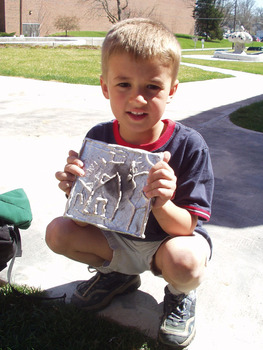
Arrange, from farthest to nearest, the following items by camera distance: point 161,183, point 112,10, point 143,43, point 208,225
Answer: point 112,10 < point 208,225 < point 143,43 < point 161,183

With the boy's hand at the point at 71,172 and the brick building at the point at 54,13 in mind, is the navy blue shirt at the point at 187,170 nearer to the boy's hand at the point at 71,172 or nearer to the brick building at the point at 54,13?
the boy's hand at the point at 71,172

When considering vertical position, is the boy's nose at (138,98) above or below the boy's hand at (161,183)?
above

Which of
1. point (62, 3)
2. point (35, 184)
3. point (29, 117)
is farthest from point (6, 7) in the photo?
point (35, 184)

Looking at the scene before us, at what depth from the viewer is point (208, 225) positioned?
9.06 feet

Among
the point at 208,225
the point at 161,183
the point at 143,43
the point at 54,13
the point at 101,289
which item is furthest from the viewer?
the point at 54,13

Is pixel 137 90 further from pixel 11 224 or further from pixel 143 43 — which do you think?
pixel 11 224

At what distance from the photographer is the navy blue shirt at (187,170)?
1.74 metres

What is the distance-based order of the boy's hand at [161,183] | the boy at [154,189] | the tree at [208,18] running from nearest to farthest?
1. the boy's hand at [161,183]
2. the boy at [154,189]
3. the tree at [208,18]

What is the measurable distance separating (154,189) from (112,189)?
0.22 meters

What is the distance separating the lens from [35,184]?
11.0ft

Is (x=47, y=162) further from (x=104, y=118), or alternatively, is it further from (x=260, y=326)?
(x=260, y=326)

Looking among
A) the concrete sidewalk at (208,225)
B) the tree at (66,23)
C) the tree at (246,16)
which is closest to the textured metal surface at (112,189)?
the concrete sidewalk at (208,225)

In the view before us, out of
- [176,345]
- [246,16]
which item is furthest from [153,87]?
[246,16]

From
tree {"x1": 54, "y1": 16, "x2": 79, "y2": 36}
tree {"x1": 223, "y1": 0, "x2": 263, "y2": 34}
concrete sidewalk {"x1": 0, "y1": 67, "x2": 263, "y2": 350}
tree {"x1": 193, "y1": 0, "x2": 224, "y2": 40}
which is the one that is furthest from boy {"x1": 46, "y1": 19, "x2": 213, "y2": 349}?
tree {"x1": 223, "y1": 0, "x2": 263, "y2": 34}
